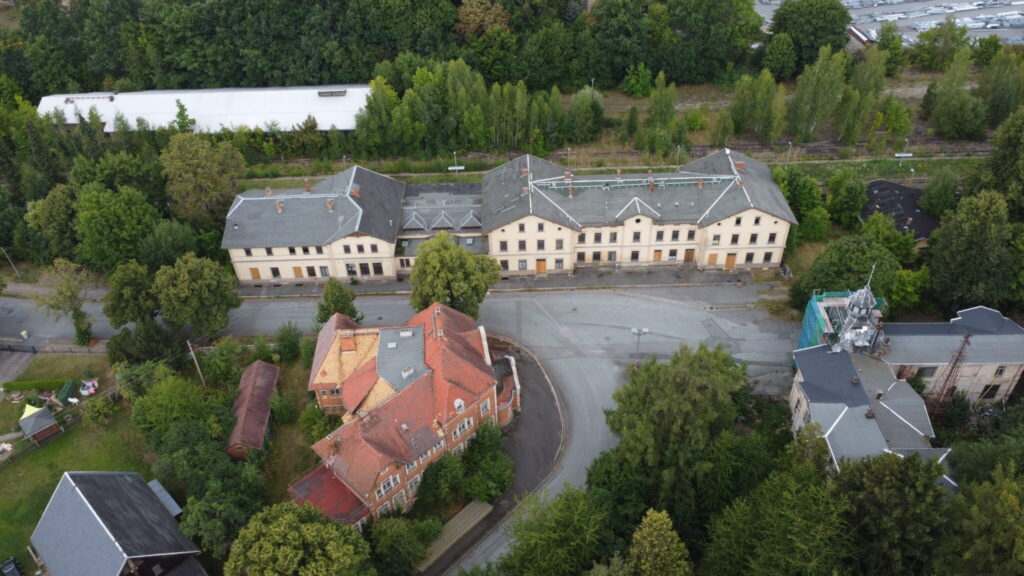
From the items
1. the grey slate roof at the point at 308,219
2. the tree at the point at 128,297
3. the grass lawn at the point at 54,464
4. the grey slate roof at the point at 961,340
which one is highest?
the grey slate roof at the point at 308,219

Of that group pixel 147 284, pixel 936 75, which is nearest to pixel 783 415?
pixel 147 284

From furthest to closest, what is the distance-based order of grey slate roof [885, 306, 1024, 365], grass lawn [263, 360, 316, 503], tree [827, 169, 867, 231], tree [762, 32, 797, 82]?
1. tree [762, 32, 797, 82]
2. tree [827, 169, 867, 231]
3. grey slate roof [885, 306, 1024, 365]
4. grass lawn [263, 360, 316, 503]

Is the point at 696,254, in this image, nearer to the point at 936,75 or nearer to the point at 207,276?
the point at 207,276

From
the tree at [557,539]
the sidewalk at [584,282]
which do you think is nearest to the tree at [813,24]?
the sidewalk at [584,282]

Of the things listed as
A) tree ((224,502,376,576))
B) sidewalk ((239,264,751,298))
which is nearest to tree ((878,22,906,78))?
sidewalk ((239,264,751,298))

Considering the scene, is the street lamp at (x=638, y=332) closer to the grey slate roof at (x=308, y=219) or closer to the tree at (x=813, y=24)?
the grey slate roof at (x=308, y=219)

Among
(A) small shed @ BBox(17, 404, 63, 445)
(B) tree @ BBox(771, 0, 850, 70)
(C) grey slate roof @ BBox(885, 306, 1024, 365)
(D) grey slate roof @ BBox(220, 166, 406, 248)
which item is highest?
(B) tree @ BBox(771, 0, 850, 70)

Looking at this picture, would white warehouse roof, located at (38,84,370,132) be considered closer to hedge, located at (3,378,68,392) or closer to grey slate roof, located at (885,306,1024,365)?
hedge, located at (3,378,68,392)
